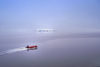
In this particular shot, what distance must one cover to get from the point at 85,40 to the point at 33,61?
1386 mm

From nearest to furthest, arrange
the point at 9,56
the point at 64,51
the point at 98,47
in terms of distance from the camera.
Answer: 1. the point at 9,56
2. the point at 64,51
3. the point at 98,47

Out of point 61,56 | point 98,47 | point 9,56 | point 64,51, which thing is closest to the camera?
point 9,56

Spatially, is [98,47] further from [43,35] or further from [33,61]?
[33,61]

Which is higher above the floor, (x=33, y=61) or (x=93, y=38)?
(x=93, y=38)

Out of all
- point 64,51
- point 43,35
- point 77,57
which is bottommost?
point 77,57

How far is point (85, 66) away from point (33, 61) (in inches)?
40.5

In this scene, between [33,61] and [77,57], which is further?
[77,57]

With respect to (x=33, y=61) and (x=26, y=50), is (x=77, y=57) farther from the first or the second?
(x=26, y=50)

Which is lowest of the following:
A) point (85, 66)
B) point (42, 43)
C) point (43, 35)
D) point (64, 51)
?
point (85, 66)

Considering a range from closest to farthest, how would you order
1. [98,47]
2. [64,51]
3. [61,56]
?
[61,56] < [64,51] < [98,47]

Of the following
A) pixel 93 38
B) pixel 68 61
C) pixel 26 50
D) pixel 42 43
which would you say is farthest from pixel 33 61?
pixel 93 38

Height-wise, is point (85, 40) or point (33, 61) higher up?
point (85, 40)

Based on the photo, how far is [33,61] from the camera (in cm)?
139

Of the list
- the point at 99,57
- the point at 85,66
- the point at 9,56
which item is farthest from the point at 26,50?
the point at 99,57
